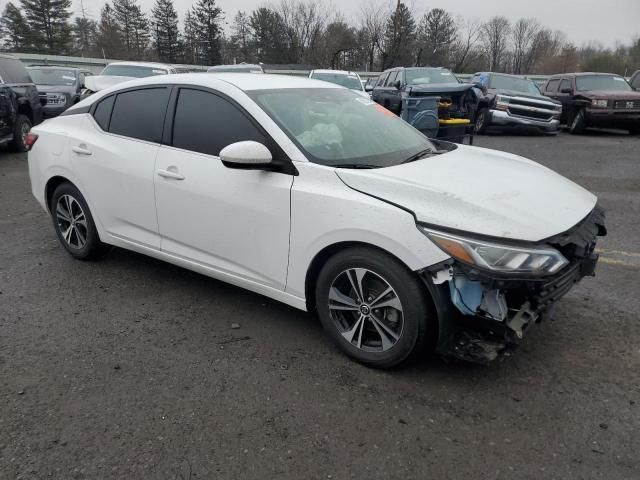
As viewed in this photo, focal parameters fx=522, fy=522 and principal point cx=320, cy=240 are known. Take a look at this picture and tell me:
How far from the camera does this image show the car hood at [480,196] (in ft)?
8.82

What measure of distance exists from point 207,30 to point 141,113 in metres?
66.2

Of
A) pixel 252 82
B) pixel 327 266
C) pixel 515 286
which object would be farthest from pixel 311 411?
pixel 252 82

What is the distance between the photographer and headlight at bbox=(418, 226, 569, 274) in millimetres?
2578

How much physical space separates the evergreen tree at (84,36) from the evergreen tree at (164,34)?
7196mm

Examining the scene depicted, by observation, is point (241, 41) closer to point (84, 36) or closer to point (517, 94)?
point (84, 36)

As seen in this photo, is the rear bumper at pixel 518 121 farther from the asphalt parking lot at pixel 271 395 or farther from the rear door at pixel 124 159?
the rear door at pixel 124 159

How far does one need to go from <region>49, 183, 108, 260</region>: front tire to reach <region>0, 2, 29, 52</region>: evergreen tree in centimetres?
6000

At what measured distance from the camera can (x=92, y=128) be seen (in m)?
4.39

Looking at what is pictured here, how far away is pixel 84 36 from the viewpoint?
57.6 m

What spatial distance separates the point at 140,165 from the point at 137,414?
197 centimetres

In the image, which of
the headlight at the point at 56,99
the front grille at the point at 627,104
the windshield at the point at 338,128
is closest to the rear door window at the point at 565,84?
the front grille at the point at 627,104

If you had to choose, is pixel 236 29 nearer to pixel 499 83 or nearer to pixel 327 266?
pixel 499 83

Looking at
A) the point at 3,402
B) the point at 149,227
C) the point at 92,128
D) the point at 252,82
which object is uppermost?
the point at 252,82

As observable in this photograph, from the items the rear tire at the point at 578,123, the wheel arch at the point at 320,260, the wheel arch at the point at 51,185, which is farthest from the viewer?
the rear tire at the point at 578,123
